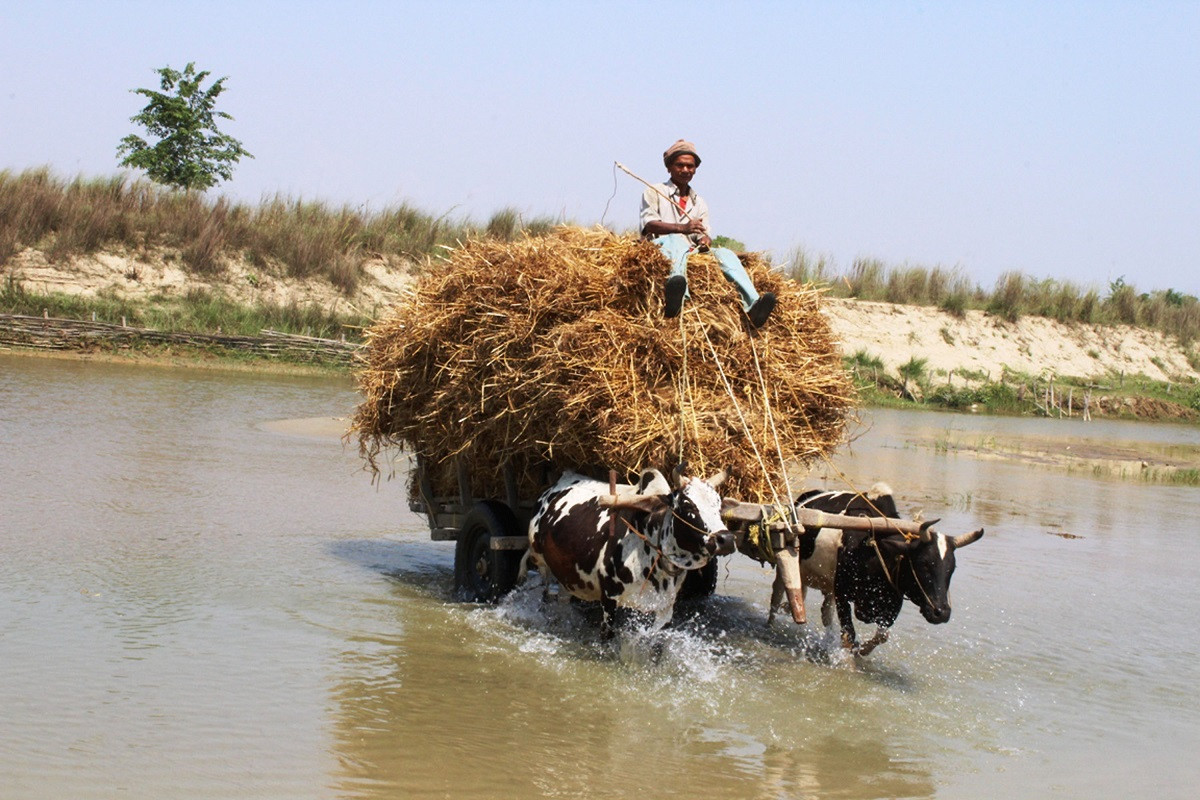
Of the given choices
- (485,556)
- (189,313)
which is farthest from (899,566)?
(189,313)

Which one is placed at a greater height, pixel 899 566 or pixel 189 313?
pixel 189 313

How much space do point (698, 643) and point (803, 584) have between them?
1065 millimetres

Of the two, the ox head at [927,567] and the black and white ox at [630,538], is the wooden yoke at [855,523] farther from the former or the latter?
the black and white ox at [630,538]

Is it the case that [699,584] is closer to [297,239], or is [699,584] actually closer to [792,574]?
[792,574]

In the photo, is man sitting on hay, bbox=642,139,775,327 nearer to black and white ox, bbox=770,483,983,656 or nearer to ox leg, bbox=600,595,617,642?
black and white ox, bbox=770,483,983,656

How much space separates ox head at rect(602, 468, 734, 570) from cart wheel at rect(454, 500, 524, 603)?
1.90 metres

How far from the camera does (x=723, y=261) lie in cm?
858

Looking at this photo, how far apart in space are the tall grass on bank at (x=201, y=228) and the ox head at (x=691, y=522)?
70.7 ft

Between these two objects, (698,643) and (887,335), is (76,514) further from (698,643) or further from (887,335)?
(887,335)

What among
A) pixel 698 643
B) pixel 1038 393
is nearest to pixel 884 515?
pixel 698 643

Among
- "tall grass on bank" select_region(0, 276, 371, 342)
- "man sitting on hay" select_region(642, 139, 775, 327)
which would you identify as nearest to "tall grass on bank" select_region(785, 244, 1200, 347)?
"tall grass on bank" select_region(0, 276, 371, 342)

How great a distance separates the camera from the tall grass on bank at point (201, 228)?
2995 cm

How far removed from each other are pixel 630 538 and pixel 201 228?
26.4 metres

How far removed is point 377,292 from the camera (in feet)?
109
